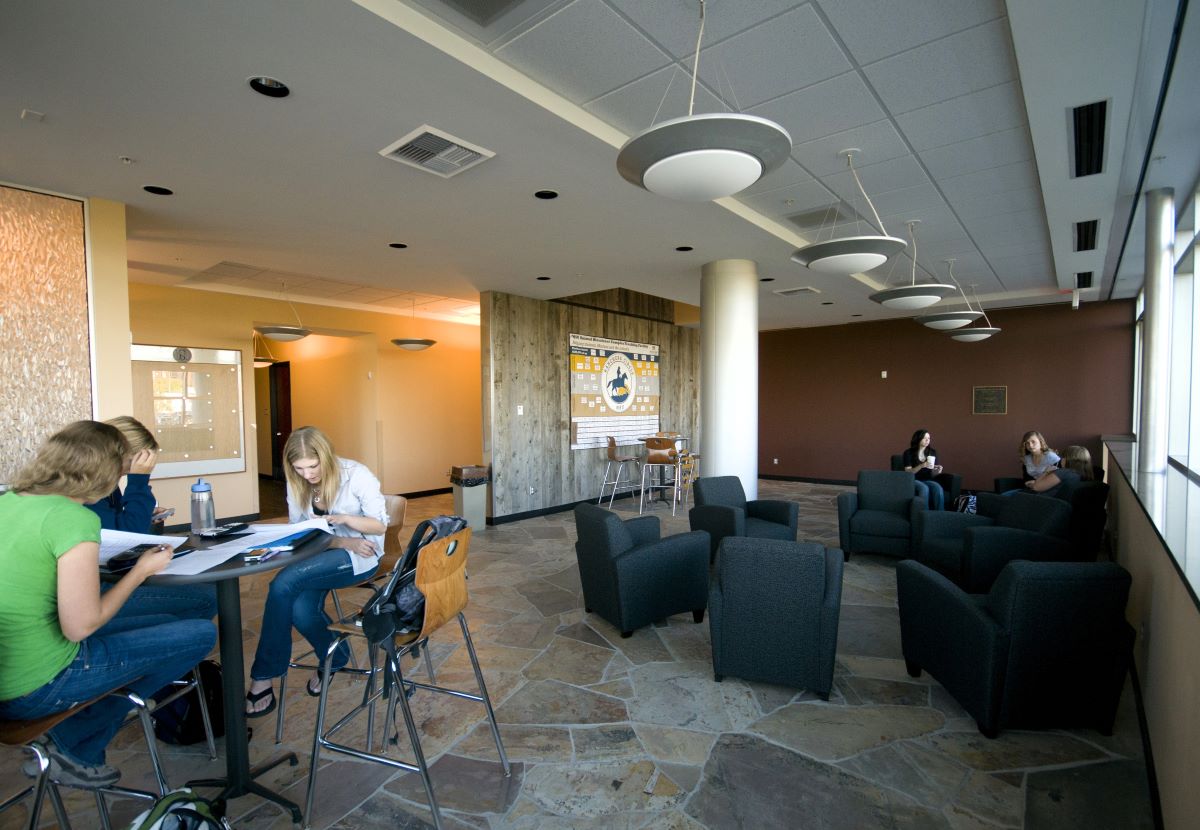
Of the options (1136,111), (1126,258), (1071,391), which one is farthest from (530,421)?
(1071,391)

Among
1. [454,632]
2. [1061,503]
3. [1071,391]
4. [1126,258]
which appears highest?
[1126,258]

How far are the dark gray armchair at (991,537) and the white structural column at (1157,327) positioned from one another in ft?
4.36

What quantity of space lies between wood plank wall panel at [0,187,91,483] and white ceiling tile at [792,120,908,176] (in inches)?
195

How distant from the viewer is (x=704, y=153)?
224 centimetres

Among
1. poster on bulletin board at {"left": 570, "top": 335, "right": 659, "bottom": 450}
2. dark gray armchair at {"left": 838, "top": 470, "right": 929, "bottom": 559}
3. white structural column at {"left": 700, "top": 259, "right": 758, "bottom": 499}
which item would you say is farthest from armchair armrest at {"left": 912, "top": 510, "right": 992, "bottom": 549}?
poster on bulletin board at {"left": 570, "top": 335, "right": 659, "bottom": 450}

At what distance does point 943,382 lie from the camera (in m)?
10.0

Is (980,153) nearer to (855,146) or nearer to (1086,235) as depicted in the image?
(855,146)

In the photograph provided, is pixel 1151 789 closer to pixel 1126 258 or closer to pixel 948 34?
pixel 948 34

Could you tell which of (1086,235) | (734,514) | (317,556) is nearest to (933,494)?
(734,514)

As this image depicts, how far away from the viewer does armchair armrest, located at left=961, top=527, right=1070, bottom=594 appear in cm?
361

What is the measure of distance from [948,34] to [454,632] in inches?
169

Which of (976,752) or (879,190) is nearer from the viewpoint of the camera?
(976,752)

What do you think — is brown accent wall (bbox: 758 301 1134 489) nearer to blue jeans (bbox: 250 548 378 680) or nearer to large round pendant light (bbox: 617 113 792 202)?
large round pendant light (bbox: 617 113 792 202)

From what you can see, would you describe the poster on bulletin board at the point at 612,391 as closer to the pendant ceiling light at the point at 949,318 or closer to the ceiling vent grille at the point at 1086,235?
the pendant ceiling light at the point at 949,318
